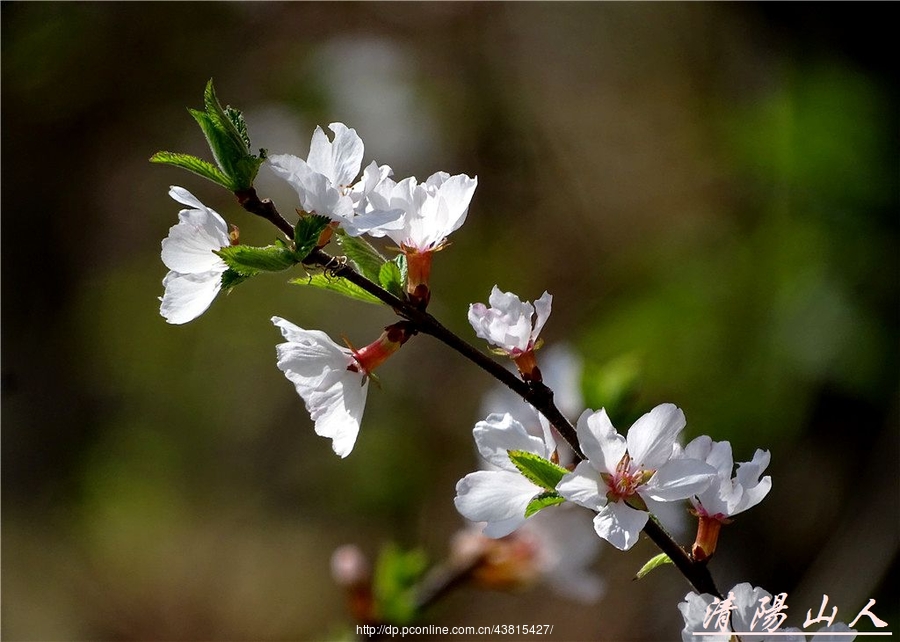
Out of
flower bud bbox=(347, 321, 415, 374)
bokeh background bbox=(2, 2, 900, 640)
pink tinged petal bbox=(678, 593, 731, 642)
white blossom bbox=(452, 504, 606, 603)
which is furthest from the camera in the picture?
bokeh background bbox=(2, 2, 900, 640)

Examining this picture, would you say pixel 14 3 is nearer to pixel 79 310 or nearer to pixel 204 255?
pixel 79 310

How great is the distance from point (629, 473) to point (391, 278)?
205mm

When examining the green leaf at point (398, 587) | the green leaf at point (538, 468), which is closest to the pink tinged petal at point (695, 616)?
the green leaf at point (538, 468)

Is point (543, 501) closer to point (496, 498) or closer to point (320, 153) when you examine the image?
point (496, 498)

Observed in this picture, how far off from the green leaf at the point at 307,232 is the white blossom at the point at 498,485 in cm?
16

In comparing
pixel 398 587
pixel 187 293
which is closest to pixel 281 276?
pixel 398 587

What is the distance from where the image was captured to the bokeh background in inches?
88.0

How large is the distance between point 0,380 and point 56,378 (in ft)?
2.96

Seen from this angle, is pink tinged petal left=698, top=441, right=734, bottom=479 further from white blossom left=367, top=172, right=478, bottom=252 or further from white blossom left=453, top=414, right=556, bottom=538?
white blossom left=367, top=172, right=478, bottom=252

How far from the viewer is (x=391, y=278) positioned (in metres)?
0.55

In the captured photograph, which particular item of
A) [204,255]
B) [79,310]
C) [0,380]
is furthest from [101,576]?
[204,255]

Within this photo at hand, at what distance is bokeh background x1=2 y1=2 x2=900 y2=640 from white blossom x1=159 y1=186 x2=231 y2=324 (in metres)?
1.54

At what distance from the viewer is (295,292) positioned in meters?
2.53

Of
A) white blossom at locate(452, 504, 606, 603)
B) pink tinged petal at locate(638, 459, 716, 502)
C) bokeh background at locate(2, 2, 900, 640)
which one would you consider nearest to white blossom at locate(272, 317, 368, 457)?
pink tinged petal at locate(638, 459, 716, 502)
